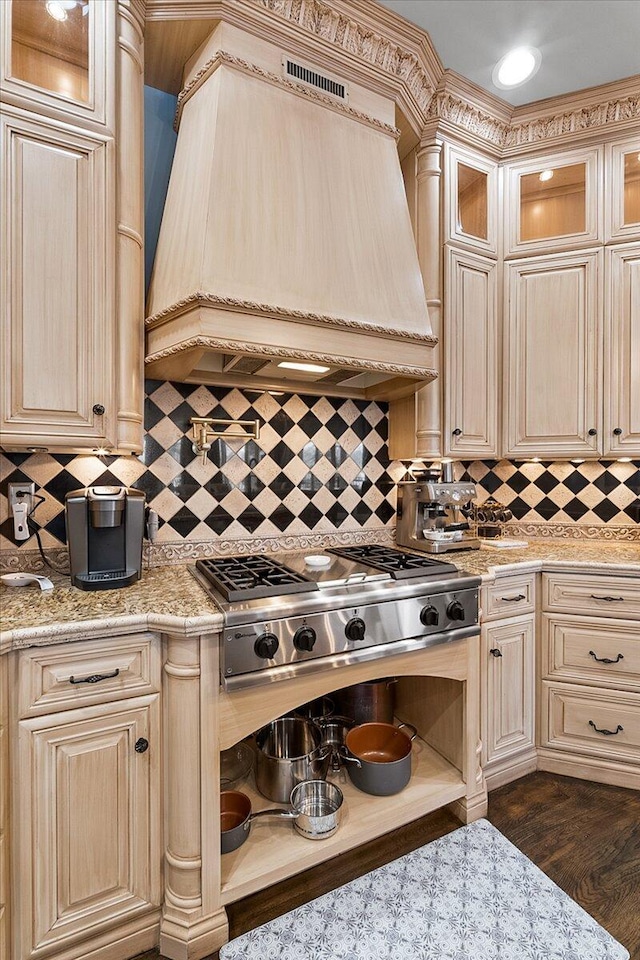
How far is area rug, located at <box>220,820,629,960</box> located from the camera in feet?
4.72

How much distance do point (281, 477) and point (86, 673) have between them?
4.21 feet

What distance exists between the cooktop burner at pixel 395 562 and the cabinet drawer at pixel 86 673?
90 cm

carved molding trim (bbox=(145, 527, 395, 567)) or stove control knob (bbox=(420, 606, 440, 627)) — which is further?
carved molding trim (bbox=(145, 527, 395, 567))

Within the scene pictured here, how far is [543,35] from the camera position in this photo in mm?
2176

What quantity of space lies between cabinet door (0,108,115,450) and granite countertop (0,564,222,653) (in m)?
0.49

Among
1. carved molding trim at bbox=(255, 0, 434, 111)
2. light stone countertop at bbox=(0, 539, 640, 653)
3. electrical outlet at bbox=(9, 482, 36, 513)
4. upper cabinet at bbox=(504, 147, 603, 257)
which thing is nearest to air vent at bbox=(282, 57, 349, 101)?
carved molding trim at bbox=(255, 0, 434, 111)

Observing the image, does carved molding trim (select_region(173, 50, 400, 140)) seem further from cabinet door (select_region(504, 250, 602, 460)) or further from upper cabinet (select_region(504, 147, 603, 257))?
cabinet door (select_region(504, 250, 602, 460))

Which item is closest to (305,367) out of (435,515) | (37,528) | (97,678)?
(435,515)

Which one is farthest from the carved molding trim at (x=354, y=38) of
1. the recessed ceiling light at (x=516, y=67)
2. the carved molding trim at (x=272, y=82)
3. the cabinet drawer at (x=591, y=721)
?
the cabinet drawer at (x=591, y=721)

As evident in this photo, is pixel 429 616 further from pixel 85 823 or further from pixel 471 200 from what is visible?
pixel 471 200

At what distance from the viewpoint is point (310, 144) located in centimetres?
197

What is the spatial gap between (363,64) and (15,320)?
1821 mm

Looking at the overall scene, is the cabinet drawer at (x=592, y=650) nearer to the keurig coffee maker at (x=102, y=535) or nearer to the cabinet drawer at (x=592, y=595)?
the cabinet drawer at (x=592, y=595)

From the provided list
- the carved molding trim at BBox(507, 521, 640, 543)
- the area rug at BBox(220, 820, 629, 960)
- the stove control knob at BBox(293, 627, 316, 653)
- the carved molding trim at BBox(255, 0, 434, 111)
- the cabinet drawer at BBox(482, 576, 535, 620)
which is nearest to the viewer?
the area rug at BBox(220, 820, 629, 960)
